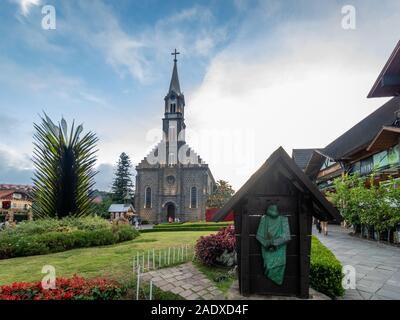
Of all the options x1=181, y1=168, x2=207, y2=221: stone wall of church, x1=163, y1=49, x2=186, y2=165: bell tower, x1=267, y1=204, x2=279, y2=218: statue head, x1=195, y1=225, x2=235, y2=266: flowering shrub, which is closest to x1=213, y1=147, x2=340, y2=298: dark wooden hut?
x1=267, y1=204, x2=279, y2=218: statue head

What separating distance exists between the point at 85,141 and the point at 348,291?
8.26m

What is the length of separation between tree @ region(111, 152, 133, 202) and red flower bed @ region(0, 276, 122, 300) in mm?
44907

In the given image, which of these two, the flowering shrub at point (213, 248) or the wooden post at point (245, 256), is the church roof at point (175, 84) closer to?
the flowering shrub at point (213, 248)

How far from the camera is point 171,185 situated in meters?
38.7

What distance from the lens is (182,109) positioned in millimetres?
45594

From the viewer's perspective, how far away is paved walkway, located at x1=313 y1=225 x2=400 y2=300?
204 inches

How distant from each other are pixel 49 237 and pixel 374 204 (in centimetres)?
1624

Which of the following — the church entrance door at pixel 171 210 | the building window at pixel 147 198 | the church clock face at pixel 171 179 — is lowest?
the church entrance door at pixel 171 210

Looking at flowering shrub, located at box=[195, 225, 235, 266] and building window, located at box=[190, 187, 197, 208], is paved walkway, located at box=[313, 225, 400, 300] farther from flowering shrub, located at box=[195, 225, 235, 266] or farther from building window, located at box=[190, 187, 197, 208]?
building window, located at box=[190, 187, 197, 208]

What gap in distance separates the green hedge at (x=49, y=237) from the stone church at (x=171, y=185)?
2583 centimetres

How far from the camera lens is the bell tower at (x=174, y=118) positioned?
137ft

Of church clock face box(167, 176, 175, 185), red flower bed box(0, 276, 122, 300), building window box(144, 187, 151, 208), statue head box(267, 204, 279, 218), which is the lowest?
building window box(144, 187, 151, 208)

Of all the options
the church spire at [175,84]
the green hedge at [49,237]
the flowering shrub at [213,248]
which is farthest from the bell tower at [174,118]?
the flowering shrub at [213,248]
